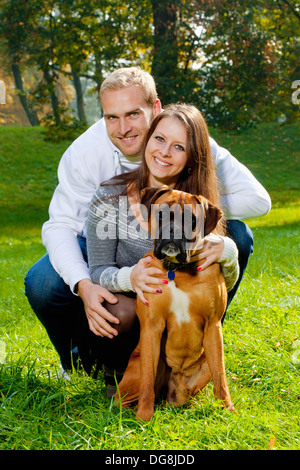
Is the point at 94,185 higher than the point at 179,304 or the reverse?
higher

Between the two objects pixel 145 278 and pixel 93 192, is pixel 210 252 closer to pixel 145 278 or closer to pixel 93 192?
pixel 145 278

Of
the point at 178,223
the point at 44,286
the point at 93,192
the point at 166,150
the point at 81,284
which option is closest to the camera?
the point at 178,223

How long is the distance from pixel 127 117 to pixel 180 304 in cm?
121

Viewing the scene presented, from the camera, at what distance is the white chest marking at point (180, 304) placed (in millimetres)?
2730

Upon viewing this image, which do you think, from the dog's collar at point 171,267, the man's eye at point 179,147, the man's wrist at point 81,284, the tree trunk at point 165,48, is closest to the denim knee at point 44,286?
the man's wrist at point 81,284

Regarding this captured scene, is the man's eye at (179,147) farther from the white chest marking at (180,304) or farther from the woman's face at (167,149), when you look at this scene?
the white chest marking at (180,304)

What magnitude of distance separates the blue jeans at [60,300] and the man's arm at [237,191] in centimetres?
14

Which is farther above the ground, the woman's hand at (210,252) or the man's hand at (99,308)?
the woman's hand at (210,252)

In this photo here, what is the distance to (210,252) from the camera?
276cm

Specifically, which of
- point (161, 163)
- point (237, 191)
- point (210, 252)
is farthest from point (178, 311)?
point (237, 191)

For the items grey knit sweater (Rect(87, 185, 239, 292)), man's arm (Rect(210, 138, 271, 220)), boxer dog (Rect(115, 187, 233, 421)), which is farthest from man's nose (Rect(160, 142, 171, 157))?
man's arm (Rect(210, 138, 271, 220))

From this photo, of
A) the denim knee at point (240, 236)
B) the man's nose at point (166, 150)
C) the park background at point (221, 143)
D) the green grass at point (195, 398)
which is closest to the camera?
the green grass at point (195, 398)

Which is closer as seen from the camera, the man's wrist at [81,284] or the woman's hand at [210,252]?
the woman's hand at [210,252]
